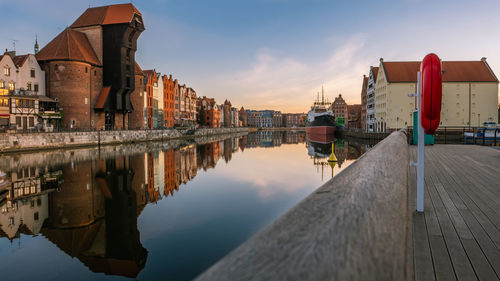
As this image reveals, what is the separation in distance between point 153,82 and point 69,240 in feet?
224

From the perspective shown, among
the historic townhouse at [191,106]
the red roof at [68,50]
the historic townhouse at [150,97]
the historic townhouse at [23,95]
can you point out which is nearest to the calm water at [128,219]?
the historic townhouse at [23,95]

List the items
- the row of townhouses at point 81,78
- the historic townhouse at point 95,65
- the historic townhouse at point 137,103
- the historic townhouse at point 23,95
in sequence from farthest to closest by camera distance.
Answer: the historic townhouse at point 137,103 < the historic townhouse at point 95,65 < the row of townhouses at point 81,78 < the historic townhouse at point 23,95

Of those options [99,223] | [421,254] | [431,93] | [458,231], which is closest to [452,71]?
[458,231]

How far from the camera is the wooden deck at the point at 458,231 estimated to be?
293 centimetres

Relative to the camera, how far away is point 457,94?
2196 inches

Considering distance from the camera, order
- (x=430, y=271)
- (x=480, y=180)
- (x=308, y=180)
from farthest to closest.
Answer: (x=308, y=180) → (x=480, y=180) → (x=430, y=271)

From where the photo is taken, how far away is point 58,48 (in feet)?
147

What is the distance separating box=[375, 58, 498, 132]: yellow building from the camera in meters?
55.3

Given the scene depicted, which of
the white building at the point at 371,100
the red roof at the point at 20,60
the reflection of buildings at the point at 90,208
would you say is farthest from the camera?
the white building at the point at 371,100

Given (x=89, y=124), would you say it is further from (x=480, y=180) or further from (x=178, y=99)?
(x=480, y=180)

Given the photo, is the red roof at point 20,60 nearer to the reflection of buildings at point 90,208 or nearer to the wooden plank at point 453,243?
the reflection of buildings at point 90,208

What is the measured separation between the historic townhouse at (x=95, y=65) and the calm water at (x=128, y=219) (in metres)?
28.8

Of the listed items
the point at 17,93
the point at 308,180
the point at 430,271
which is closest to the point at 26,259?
the point at 430,271

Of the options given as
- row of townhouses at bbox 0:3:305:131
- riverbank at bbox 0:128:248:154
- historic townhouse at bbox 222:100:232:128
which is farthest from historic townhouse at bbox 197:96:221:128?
row of townhouses at bbox 0:3:305:131
